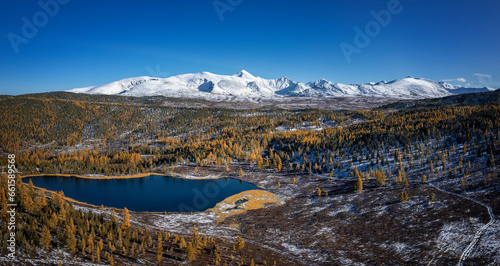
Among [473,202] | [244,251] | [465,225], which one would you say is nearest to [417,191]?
[473,202]

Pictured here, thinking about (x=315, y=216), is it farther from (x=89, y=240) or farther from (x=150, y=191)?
(x=150, y=191)

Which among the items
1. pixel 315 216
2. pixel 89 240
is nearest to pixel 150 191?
pixel 89 240

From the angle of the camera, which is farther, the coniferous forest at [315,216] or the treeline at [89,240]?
the coniferous forest at [315,216]

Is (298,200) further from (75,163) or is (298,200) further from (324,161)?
(75,163)

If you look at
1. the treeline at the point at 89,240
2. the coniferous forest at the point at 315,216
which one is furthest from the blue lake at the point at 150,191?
the treeline at the point at 89,240

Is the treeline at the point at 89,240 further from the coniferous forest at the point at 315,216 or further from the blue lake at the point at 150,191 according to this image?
the blue lake at the point at 150,191

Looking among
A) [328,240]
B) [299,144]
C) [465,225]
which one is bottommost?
[328,240]

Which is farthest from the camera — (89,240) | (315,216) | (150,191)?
(150,191)

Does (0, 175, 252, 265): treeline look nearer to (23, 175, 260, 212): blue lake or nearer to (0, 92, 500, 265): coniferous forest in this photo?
(0, 92, 500, 265): coniferous forest
